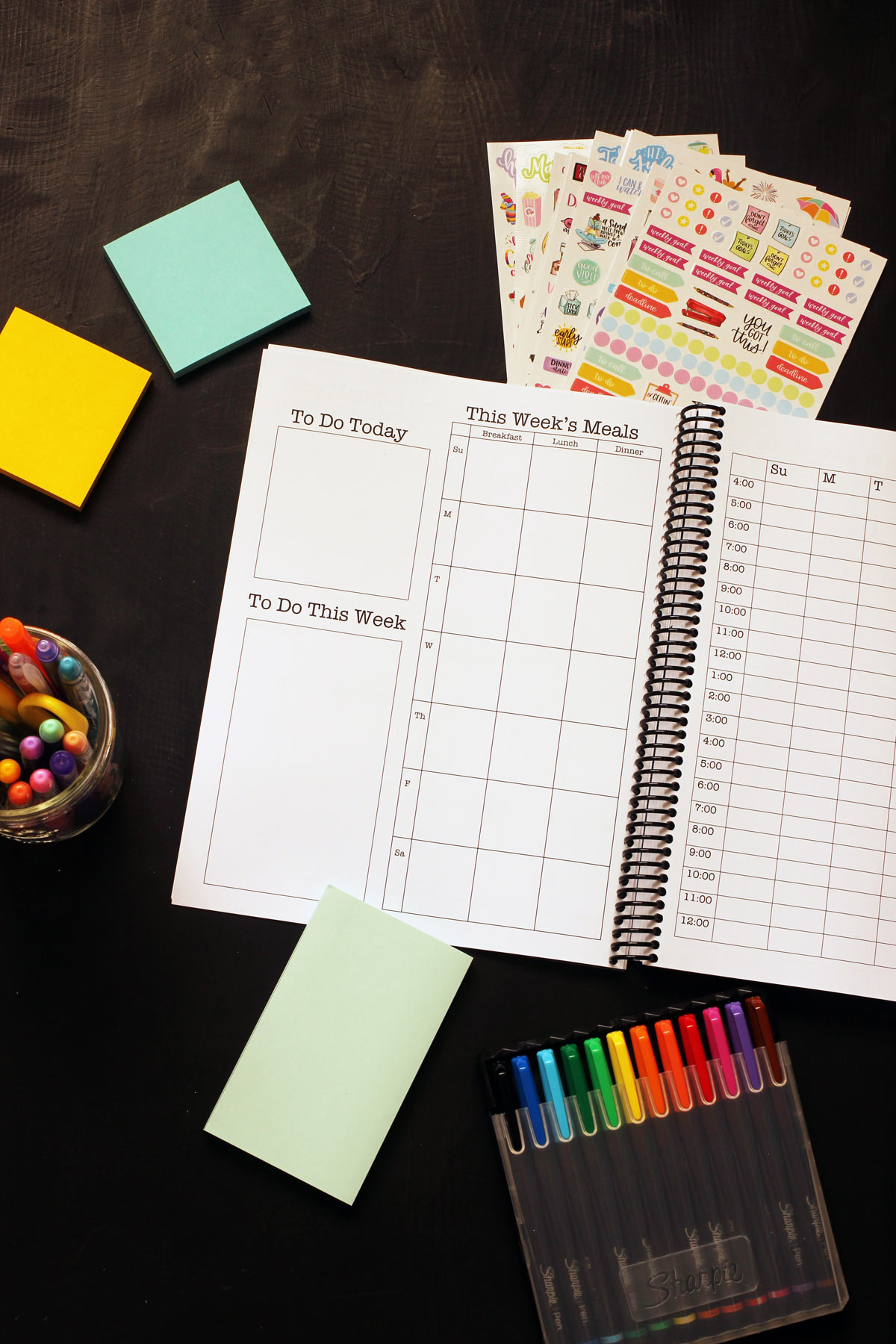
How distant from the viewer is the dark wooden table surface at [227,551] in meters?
0.83

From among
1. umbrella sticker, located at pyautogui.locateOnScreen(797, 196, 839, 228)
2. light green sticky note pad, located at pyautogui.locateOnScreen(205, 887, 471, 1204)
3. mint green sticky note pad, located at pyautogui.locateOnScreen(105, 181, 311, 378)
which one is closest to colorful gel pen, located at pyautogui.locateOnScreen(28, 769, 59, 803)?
light green sticky note pad, located at pyautogui.locateOnScreen(205, 887, 471, 1204)

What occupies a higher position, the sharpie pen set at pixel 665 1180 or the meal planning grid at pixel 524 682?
the meal planning grid at pixel 524 682

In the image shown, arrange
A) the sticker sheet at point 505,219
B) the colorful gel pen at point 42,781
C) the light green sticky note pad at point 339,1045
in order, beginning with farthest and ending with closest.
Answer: the sticker sheet at point 505,219
the light green sticky note pad at point 339,1045
the colorful gel pen at point 42,781

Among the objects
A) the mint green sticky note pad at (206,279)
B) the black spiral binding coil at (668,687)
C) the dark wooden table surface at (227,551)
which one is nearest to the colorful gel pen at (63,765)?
the dark wooden table surface at (227,551)

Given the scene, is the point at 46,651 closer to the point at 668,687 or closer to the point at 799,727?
the point at 668,687

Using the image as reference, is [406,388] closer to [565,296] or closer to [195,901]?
[565,296]

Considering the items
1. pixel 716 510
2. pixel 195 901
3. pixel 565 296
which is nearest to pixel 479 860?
pixel 195 901

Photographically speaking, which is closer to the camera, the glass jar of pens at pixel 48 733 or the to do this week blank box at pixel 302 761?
the glass jar of pens at pixel 48 733

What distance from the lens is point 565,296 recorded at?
93cm

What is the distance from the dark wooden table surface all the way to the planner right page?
2.1 inches

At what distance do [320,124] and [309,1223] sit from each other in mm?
1021

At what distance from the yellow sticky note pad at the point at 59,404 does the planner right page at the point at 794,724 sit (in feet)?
1.88

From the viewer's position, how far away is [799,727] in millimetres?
896

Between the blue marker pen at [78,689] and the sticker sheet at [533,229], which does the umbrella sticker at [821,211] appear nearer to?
the sticker sheet at [533,229]
